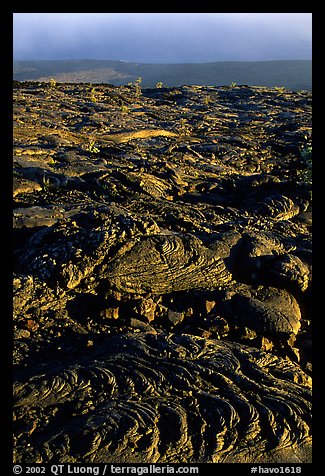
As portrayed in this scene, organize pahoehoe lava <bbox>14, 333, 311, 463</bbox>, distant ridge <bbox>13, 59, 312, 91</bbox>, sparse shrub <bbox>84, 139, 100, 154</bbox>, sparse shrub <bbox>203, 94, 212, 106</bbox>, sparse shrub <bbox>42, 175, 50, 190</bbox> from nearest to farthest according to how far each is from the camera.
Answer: pahoehoe lava <bbox>14, 333, 311, 463</bbox>, sparse shrub <bbox>42, 175, 50, 190</bbox>, sparse shrub <bbox>84, 139, 100, 154</bbox>, sparse shrub <bbox>203, 94, 212, 106</bbox>, distant ridge <bbox>13, 59, 312, 91</bbox>

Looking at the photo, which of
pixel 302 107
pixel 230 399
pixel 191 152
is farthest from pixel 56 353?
pixel 302 107

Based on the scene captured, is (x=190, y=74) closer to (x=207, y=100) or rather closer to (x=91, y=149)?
(x=207, y=100)

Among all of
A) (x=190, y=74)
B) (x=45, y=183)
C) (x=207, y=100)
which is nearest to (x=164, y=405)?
(x=45, y=183)

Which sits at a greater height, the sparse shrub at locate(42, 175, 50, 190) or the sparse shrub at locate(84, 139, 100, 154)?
the sparse shrub at locate(84, 139, 100, 154)

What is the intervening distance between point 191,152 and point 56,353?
16.5 meters

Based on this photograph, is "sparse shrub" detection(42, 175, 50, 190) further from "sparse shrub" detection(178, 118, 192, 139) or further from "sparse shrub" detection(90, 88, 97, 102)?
"sparse shrub" detection(90, 88, 97, 102)

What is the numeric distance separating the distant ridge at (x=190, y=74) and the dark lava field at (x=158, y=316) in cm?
11707

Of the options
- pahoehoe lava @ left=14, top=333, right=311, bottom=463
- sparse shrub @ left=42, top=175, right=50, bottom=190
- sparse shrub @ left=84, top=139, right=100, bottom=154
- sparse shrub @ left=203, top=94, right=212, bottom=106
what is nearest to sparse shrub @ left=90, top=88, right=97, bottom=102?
sparse shrub @ left=203, top=94, right=212, bottom=106

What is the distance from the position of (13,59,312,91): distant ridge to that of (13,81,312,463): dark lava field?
11707 cm

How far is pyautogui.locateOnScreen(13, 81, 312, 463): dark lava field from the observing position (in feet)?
17.7

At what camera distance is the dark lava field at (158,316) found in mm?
5395

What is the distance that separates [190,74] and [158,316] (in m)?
154

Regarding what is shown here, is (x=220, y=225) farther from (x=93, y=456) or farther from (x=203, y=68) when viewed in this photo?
(x=203, y=68)

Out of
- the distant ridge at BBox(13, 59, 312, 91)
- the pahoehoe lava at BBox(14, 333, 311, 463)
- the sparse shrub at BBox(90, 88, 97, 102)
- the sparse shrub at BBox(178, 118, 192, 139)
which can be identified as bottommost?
the pahoehoe lava at BBox(14, 333, 311, 463)
